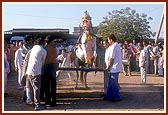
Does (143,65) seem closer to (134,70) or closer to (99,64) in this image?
(99,64)

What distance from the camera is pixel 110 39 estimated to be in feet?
27.6

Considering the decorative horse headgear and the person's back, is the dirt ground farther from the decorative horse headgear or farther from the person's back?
the decorative horse headgear

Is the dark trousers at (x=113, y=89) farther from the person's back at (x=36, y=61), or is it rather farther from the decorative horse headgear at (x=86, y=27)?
the person's back at (x=36, y=61)

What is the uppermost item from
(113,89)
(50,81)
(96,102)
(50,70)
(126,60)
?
(126,60)

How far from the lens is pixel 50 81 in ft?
25.9

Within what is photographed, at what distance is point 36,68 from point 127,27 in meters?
26.0

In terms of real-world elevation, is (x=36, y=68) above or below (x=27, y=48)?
below

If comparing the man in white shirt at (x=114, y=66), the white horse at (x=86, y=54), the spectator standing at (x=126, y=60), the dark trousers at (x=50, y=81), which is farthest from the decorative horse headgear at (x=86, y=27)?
the spectator standing at (x=126, y=60)

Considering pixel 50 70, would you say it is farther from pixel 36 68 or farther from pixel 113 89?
pixel 113 89

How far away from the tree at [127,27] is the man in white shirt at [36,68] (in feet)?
81.4

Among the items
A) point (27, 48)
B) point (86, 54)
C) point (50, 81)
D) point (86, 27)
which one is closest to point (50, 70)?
point (50, 81)

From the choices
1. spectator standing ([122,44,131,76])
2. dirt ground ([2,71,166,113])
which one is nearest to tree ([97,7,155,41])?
spectator standing ([122,44,131,76])

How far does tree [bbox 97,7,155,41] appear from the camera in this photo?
106ft

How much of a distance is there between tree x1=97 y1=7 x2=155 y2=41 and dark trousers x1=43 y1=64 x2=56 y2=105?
24252 mm
